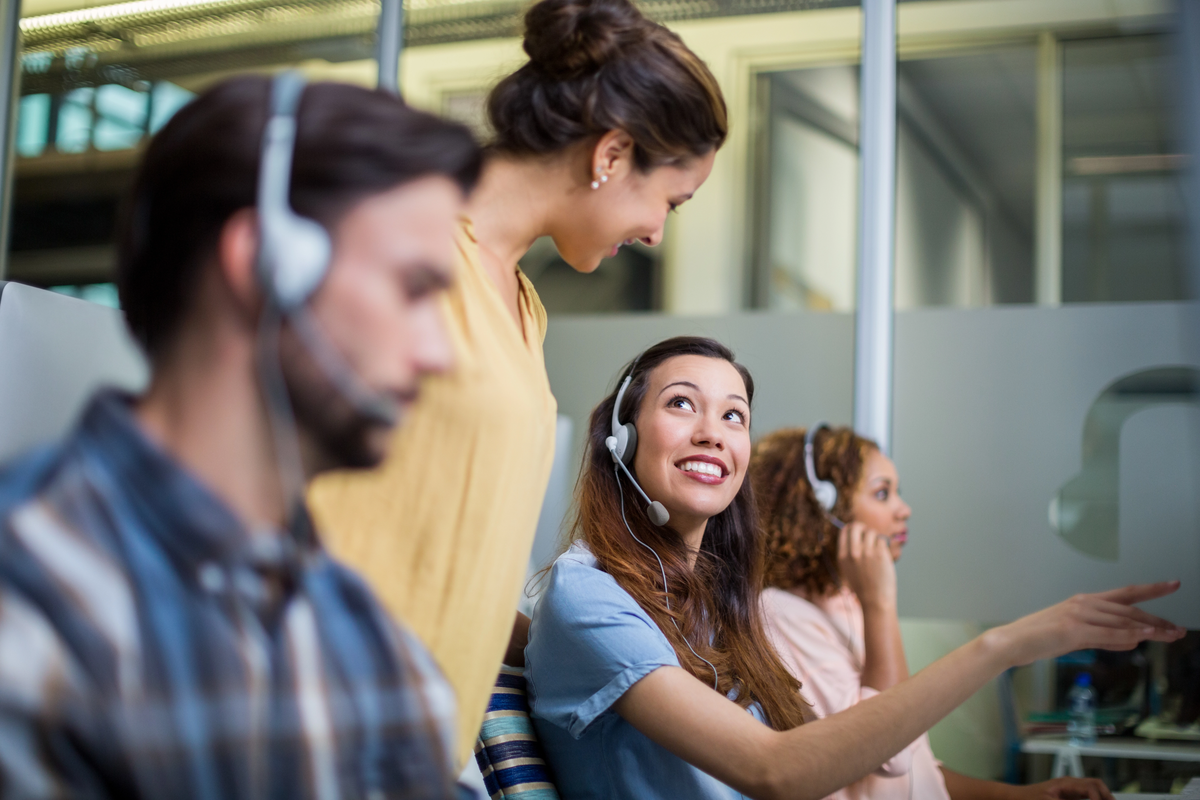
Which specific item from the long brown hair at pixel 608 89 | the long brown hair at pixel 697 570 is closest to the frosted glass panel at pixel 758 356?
the long brown hair at pixel 697 570

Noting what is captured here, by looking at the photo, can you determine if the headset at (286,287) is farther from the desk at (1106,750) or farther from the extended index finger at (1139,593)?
the desk at (1106,750)

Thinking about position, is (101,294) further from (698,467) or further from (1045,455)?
(1045,455)

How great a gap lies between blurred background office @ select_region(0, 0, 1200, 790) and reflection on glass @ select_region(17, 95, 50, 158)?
0.04 m

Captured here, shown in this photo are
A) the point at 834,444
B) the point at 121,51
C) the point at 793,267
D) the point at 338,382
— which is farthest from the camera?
the point at 121,51

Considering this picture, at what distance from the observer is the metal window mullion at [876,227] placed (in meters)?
2.99

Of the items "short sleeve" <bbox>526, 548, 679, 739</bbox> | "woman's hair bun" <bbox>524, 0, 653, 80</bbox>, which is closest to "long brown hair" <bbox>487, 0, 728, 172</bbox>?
"woman's hair bun" <bbox>524, 0, 653, 80</bbox>

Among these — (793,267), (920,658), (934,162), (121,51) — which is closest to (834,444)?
(920,658)

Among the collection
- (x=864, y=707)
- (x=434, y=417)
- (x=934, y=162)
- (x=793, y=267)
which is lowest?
(x=864, y=707)

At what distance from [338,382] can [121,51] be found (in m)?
3.97

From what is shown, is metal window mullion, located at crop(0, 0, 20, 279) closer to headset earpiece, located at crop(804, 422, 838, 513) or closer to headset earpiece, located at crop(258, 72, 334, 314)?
headset earpiece, located at crop(804, 422, 838, 513)

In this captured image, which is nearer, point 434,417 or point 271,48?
point 434,417

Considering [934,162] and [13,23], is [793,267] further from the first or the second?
[13,23]

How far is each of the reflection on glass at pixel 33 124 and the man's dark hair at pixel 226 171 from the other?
3.80 metres

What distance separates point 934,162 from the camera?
11.1ft
